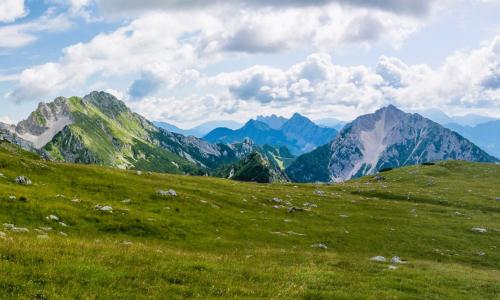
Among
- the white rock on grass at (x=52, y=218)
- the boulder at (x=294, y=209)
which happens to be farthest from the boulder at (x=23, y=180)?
the boulder at (x=294, y=209)

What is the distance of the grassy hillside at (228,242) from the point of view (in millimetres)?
17406

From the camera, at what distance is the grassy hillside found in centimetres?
1741

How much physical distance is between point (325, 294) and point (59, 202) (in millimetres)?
27279

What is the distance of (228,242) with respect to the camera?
37.6 meters

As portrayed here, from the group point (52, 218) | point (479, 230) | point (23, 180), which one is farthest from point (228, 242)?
point (479, 230)

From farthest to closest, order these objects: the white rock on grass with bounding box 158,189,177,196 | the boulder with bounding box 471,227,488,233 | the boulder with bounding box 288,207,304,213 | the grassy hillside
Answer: the boulder with bounding box 288,207,304,213 < the boulder with bounding box 471,227,488,233 < the white rock on grass with bounding box 158,189,177,196 < the grassy hillside

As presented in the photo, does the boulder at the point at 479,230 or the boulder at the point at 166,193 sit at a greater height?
the boulder at the point at 166,193

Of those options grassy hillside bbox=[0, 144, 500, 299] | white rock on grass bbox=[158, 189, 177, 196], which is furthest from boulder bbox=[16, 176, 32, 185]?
white rock on grass bbox=[158, 189, 177, 196]

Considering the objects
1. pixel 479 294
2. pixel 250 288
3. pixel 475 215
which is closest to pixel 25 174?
pixel 250 288

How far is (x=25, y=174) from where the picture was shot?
4541 centimetres

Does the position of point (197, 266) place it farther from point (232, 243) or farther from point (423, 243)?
point (423, 243)

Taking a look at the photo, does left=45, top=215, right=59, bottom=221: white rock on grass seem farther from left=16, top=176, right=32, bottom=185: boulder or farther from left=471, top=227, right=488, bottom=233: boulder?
left=471, top=227, right=488, bottom=233: boulder

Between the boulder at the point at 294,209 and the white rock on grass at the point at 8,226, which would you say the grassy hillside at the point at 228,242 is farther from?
the white rock on grass at the point at 8,226

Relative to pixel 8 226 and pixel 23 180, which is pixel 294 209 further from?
pixel 8 226
